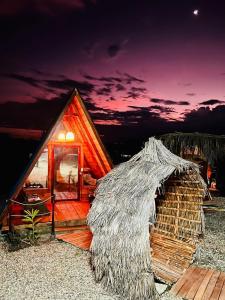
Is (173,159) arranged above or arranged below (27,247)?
above

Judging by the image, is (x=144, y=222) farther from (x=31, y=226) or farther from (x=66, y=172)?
(x=66, y=172)

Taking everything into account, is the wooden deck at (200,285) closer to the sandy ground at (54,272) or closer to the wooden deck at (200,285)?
the wooden deck at (200,285)

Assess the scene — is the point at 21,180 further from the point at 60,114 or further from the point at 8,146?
the point at 8,146

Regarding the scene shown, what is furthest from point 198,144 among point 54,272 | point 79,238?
point 54,272

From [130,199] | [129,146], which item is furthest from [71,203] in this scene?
[129,146]

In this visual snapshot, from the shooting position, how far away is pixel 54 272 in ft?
20.2

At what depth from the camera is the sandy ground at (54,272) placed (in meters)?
5.34

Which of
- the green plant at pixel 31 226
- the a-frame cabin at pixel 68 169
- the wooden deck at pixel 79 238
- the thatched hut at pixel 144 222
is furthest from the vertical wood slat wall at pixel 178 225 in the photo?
the green plant at pixel 31 226

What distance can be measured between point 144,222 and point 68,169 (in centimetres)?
860

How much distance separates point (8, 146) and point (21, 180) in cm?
2449

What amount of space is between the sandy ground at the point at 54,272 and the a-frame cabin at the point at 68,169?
1.35 meters

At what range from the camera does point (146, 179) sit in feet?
19.6

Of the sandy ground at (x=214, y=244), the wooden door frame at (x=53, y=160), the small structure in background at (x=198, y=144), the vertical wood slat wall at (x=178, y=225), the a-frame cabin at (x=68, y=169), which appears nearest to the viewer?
the vertical wood slat wall at (x=178, y=225)

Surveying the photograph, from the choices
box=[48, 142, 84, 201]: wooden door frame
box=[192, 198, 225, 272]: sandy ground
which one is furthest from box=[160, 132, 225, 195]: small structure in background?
box=[48, 142, 84, 201]: wooden door frame
